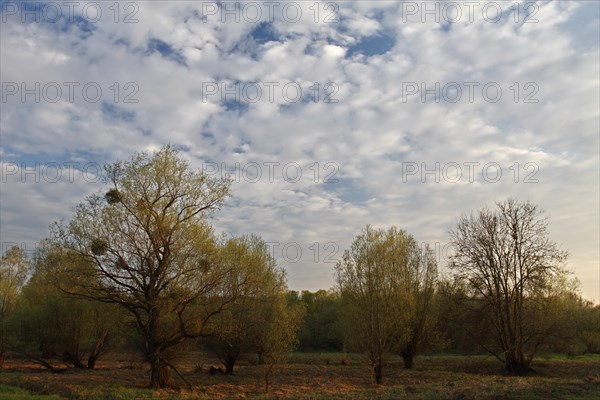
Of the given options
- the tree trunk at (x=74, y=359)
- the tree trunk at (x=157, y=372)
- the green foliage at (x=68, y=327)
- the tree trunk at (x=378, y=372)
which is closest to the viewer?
the tree trunk at (x=157, y=372)

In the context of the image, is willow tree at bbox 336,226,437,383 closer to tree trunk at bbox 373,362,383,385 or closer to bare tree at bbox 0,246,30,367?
tree trunk at bbox 373,362,383,385

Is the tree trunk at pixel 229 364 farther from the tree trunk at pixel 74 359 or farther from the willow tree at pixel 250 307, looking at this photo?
the tree trunk at pixel 74 359

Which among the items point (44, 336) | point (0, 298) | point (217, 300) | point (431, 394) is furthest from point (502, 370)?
point (0, 298)

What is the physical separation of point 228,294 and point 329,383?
8.69m

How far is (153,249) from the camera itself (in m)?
23.8

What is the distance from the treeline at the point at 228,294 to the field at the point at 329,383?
1482mm

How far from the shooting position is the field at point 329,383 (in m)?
19.3

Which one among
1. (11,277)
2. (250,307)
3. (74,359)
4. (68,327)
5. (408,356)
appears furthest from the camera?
(11,277)

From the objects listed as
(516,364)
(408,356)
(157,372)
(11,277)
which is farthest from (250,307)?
(11,277)

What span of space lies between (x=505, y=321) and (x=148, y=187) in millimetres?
29628

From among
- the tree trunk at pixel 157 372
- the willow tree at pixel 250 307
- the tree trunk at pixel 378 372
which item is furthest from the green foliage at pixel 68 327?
the tree trunk at pixel 378 372

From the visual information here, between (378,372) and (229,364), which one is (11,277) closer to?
(229,364)

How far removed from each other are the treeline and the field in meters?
1.48

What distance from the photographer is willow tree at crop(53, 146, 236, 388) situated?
22766 mm
